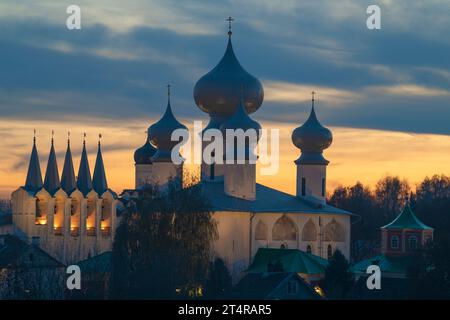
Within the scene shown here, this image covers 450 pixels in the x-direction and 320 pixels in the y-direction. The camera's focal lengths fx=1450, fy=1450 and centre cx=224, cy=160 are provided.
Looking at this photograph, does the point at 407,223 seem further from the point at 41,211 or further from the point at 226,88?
the point at 41,211

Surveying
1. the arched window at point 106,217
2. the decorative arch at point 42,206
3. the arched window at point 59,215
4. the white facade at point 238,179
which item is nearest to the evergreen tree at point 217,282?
the white facade at point 238,179

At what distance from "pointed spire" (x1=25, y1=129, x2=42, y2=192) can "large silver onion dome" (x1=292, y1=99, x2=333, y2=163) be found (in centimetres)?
1048

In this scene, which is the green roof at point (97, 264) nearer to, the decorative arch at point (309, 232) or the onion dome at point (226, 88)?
the onion dome at point (226, 88)

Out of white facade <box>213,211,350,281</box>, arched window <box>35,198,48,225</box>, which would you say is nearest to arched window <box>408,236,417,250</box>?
white facade <box>213,211,350,281</box>

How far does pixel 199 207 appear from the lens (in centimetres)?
4231

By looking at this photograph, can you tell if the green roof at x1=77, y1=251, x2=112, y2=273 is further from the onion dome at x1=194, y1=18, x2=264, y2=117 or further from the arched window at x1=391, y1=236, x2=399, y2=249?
the arched window at x1=391, y1=236, x2=399, y2=249

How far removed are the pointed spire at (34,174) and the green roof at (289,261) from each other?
11543 mm

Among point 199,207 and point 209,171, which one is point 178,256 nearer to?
point 199,207

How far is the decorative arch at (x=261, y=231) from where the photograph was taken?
49.2m

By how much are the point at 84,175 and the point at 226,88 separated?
9.39m

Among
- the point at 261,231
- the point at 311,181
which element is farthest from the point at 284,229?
the point at 311,181

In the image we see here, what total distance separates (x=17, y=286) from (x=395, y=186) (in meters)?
57.8
